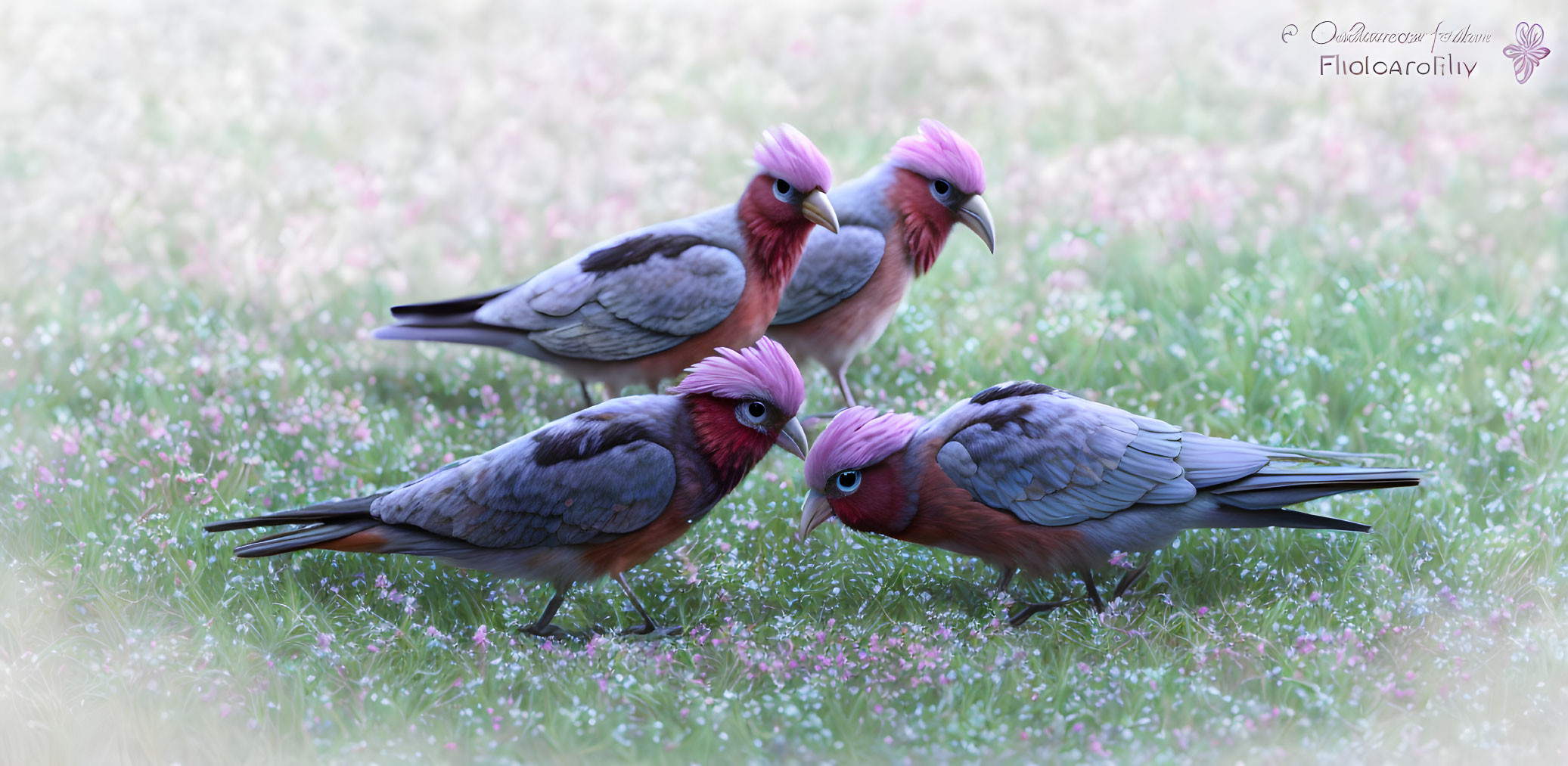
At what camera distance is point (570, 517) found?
5.21m

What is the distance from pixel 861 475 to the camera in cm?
529

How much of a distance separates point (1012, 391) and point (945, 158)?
1610mm

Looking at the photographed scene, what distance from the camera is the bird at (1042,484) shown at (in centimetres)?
518

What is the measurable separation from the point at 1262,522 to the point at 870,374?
116 inches

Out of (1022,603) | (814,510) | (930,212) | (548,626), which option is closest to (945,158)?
(930,212)

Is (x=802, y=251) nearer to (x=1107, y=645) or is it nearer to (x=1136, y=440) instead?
(x=1136, y=440)

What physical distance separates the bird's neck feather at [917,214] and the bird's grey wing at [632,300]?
0.95m

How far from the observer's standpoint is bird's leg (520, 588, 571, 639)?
5309 mm

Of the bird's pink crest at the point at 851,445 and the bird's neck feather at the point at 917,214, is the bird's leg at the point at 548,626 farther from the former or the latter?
the bird's neck feather at the point at 917,214

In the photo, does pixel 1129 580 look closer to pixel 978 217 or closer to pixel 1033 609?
pixel 1033 609

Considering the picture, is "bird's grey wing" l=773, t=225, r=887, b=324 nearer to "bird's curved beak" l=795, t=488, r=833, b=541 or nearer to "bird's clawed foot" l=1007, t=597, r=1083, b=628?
"bird's curved beak" l=795, t=488, r=833, b=541

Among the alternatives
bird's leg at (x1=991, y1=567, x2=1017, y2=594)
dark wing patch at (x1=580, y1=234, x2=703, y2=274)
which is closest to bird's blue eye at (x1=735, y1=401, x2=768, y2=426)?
bird's leg at (x1=991, y1=567, x2=1017, y2=594)

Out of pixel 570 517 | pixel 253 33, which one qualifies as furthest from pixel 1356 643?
pixel 253 33

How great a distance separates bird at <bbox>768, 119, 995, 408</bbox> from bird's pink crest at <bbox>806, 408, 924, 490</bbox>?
163 centimetres
